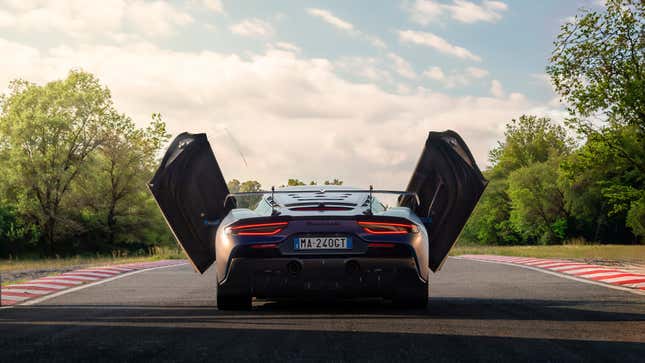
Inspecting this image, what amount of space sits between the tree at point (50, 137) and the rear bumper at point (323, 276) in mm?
39931

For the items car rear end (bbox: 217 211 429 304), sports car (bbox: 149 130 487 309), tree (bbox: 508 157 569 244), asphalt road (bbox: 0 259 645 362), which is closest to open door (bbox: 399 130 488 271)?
sports car (bbox: 149 130 487 309)

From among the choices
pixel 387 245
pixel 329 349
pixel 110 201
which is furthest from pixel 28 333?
pixel 110 201

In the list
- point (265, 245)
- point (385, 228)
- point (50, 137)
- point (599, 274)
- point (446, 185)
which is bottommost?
point (599, 274)

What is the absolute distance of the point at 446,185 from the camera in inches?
333

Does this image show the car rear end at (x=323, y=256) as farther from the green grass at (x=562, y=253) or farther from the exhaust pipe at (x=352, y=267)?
the green grass at (x=562, y=253)

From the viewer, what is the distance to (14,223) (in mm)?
45844

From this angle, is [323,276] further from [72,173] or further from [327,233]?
[72,173]

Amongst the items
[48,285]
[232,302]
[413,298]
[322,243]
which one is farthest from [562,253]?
[322,243]

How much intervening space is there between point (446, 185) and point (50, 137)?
136 feet

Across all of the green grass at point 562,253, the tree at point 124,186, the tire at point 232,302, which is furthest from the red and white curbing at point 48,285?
the tree at point 124,186

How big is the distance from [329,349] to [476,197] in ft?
11.3

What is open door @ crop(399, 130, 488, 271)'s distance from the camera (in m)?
8.24

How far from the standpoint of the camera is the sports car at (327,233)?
7.06m

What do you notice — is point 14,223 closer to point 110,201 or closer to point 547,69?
point 110,201
